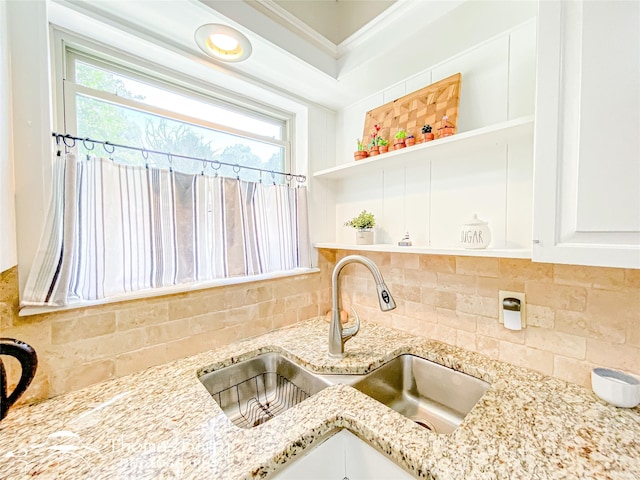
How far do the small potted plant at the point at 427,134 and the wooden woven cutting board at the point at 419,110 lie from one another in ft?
0.09

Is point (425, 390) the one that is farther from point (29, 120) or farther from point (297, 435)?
point (29, 120)

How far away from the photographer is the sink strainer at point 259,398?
1.06 m

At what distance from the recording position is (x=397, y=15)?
1.05 m

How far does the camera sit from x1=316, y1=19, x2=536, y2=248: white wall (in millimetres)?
990

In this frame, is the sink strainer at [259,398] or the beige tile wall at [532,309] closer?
the beige tile wall at [532,309]

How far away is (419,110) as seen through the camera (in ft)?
3.92

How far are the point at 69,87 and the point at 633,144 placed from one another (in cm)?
173

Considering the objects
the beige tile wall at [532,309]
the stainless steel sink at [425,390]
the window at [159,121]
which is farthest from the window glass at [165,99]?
the stainless steel sink at [425,390]

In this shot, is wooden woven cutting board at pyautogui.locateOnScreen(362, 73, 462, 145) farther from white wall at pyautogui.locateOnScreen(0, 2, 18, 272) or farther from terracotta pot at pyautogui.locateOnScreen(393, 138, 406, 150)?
white wall at pyautogui.locateOnScreen(0, 2, 18, 272)

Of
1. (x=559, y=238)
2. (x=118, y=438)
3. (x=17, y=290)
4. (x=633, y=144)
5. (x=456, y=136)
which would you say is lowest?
(x=118, y=438)

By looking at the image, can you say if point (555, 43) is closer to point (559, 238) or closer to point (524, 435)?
point (559, 238)

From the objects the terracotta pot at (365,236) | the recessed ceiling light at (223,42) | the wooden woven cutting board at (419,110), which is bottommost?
the terracotta pot at (365,236)

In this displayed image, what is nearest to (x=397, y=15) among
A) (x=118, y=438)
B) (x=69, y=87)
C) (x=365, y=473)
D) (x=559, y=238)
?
(x=559, y=238)

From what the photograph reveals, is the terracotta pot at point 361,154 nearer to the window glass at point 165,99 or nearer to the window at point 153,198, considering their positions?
the window at point 153,198
